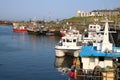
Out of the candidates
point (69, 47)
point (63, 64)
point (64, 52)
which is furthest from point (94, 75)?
point (64, 52)

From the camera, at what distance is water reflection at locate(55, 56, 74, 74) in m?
36.5

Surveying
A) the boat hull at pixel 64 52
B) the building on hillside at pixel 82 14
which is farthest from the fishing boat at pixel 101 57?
the building on hillside at pixel 82 14

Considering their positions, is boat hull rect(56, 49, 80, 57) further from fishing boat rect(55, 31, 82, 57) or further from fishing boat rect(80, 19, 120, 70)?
fishing boat rect(80, 19, 120, 70)

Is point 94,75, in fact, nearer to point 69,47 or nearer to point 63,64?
point 63,64

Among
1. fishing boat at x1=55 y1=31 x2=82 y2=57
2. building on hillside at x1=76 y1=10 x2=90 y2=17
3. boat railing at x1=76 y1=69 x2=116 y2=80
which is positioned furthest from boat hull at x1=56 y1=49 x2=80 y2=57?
building on hillside at x1=76 y1=10 x2=90 y2=17

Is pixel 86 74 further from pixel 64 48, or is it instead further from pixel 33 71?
pixel 64 48

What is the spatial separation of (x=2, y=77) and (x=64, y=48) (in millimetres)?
11793

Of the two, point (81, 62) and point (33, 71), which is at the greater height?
point (81, 62)

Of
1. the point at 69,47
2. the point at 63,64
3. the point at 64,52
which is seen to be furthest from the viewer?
the point at 64,52

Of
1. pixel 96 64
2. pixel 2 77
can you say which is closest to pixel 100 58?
pixel 96 64

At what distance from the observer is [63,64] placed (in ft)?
129

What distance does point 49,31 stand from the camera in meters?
110

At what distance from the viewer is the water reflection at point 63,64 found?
36550 millimetres

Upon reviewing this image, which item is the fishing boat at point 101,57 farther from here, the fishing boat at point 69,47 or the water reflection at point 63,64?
the fishing boat at point 69,47
